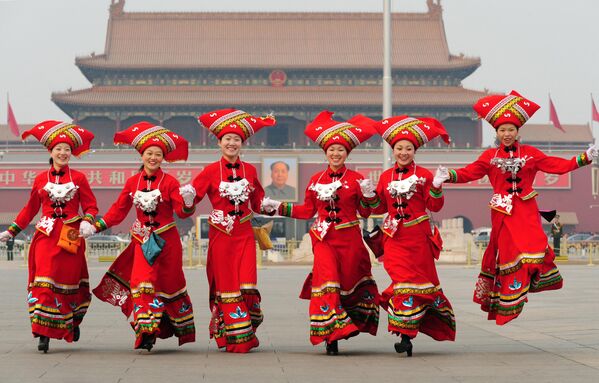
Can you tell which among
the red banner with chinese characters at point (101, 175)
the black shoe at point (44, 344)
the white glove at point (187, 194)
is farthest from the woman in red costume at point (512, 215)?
the red banner with chinese characters at point (101, 175)

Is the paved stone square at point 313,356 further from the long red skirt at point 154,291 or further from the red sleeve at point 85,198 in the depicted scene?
the red sleeve at point 85,198

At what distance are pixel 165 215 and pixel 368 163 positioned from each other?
3755cm

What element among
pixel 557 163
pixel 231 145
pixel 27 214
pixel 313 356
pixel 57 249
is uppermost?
pixel 231 145

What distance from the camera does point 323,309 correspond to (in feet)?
24.6

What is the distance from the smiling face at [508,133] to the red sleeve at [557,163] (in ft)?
0.56

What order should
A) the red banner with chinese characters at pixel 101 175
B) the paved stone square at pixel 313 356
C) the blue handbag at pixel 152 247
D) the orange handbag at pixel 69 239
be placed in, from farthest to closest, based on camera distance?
the red banner with chinese characters at pixel 101 175
the orange handbag at pixel 69 239
the blue handbag at pixel 152 247
the paved stone square at pixel 313 356

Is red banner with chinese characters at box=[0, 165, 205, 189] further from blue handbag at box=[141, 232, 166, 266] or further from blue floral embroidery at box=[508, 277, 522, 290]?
blue floral embroidery at box=[508, 277, 522, 290]

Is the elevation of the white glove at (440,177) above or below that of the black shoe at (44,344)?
above

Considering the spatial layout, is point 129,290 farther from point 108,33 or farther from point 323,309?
point 108,33

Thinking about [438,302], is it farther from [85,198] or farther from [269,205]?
[85,198]

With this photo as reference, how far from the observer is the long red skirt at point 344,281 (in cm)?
756

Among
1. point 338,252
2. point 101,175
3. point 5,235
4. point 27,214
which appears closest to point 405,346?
point 338,252

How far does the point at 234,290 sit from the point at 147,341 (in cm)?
67

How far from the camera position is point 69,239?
780 centimetres
